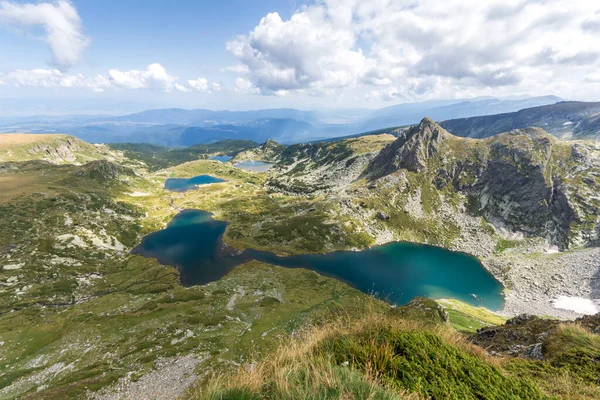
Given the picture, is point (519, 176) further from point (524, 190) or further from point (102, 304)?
point (102, 304)

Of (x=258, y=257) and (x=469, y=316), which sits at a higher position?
(x=469, y=316)

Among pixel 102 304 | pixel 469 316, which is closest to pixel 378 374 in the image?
pixel 469 316

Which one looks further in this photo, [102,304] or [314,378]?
[102,304]

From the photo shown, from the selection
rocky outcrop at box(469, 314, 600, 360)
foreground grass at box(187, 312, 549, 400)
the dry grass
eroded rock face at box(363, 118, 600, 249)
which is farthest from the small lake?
the dry grass

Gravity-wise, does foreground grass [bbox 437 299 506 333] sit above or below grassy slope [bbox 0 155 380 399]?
below

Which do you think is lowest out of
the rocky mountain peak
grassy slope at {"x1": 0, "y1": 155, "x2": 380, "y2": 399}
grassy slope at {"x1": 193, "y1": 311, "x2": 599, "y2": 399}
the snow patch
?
the snow patch

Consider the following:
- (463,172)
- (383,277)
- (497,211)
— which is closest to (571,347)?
(383,277)

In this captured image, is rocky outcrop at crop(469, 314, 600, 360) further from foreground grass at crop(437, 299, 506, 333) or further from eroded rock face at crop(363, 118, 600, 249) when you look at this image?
eroded rock face at crop(363, 118, 600, 249)
